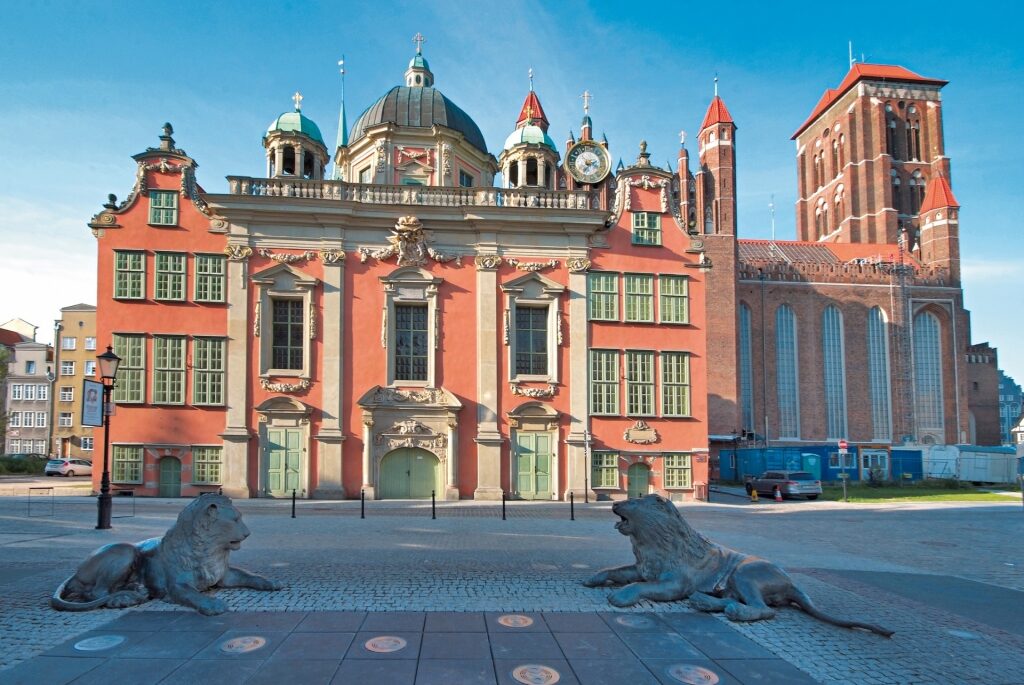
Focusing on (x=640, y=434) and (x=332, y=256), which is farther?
(x=640, y=434)

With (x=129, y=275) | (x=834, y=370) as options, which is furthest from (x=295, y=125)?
(x=834, y=370)

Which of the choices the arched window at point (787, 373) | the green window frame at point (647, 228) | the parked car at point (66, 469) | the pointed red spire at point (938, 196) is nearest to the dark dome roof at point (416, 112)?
the green window frame at point (647, 228)

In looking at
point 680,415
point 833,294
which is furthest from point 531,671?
point 833,294

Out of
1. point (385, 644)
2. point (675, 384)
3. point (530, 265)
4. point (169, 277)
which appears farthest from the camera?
point (675, 384)

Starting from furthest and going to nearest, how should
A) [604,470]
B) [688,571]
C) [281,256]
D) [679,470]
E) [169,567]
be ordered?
[679,470] → [604,470] → [281,256] → [688,571] → [169,567]

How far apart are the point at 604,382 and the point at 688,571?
2088 centimetres

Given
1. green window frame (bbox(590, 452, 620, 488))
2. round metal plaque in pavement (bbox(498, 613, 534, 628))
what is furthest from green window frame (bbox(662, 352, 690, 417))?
round metal plaque in pavement (bbox(498, 613, 534, 628))

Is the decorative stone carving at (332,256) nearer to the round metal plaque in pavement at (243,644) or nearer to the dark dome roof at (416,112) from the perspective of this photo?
the dark dome roof at (416,112)

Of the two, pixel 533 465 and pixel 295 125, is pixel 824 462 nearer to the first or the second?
pixel 533 465

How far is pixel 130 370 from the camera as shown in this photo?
27875 mm

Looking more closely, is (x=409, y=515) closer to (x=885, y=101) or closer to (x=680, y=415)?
(x=680, y=415)

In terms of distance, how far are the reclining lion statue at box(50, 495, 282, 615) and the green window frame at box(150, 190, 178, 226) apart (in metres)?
23.0

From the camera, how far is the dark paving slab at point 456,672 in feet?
19.9

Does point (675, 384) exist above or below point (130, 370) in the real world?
below
